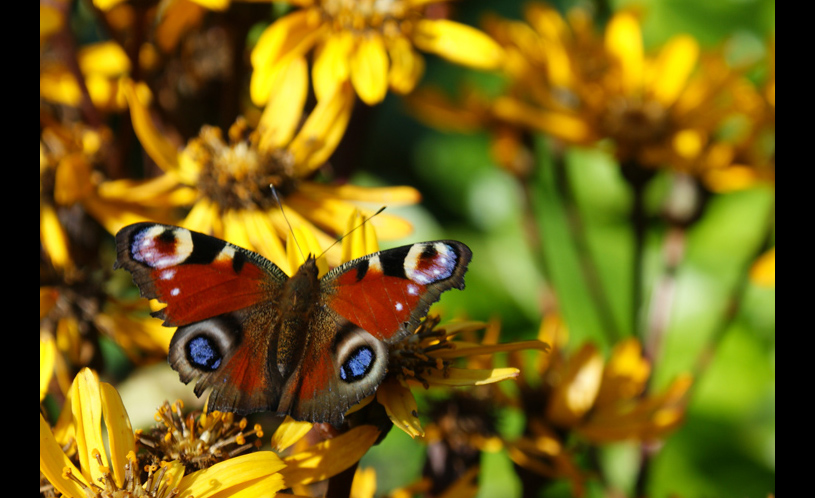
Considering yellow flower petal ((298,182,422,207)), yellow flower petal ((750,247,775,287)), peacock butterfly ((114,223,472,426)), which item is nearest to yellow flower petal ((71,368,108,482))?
peacock butterfly ((114,223,472,426))

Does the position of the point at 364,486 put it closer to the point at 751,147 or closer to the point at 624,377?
the point at 624,377

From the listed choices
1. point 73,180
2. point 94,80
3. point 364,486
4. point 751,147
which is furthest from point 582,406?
point 94,80

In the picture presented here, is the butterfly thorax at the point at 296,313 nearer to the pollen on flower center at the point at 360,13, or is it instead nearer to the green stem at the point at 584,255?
the pollen on flower center at the point at 360,13

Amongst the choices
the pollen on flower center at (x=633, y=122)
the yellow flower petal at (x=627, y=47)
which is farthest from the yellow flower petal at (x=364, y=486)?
the yellow flower petal at (x=627, y=47)

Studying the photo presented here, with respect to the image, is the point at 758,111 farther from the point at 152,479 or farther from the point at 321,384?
the point at 152,479

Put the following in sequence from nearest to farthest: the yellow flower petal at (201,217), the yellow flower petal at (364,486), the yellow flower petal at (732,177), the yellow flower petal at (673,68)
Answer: the yellow flower petal at (364,486), the yellow flower petal at (201,217), the yellow flower petal at (732,177), the yellow flower petal at (673,68)

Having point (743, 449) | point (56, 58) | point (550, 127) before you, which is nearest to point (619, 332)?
point (743, 449)
